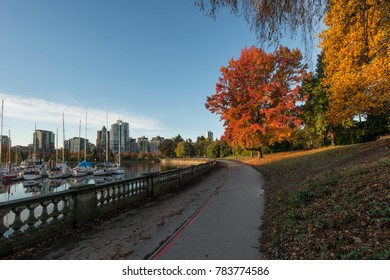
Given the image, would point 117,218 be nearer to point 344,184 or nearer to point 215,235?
point 215,235

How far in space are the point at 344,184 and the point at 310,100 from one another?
32.9 meters

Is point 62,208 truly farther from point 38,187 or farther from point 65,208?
point 38,187

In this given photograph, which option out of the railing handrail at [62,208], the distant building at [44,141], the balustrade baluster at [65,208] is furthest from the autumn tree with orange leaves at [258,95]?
the distant building at [44,141]

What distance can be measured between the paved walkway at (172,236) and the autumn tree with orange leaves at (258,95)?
67.9ft

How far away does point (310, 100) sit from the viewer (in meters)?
36.3

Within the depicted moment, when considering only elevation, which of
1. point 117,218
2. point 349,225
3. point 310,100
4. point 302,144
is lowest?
point 117,218

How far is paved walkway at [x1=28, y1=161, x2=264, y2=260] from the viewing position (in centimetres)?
478

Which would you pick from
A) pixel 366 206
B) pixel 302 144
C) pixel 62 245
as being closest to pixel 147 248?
pixel 62 245

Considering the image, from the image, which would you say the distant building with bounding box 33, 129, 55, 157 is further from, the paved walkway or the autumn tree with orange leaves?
the paved walkway

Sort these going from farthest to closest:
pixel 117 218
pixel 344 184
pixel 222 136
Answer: pixel 222 136, pixel 117 218, pixel 344 184

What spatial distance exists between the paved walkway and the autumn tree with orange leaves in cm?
2071

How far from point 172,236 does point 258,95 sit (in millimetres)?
24051

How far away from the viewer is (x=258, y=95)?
27.1 meters

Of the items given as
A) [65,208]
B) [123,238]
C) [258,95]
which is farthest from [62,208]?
[258,95]
